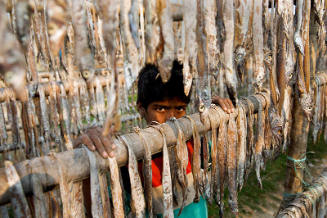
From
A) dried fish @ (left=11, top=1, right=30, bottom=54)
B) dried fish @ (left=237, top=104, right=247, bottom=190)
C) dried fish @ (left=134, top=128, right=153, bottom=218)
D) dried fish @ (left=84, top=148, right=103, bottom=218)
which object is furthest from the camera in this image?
dried fish @ (left=237, top=104, right=247, bottom=190)

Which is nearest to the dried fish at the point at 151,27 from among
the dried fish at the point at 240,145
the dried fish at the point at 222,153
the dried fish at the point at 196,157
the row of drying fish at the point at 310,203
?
the dried fish at the point at 196,157

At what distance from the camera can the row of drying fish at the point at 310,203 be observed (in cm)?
148

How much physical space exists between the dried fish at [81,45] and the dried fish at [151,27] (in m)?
0.12

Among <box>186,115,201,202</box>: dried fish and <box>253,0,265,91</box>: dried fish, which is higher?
<box>253,0,265,91</box>: dried fish

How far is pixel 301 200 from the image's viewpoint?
158 centimetres

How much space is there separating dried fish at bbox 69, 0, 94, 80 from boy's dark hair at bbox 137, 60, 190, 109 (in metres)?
0.84

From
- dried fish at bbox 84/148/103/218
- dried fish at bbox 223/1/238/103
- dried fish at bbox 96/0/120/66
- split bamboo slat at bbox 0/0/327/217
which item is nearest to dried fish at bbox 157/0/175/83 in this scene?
split bamboo slat at bbox 0/0/327/217

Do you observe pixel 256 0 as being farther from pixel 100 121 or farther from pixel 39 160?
pixel 100 121

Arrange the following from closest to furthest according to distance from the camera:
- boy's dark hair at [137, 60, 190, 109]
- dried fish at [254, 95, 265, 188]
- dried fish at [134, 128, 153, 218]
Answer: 1. dried fish at [134, 128, 153, 218]
2. dried fish at [254, 95, 265, 188]
3. boy's dark hair at [137, 60, 190, 109]

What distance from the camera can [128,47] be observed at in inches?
17.1

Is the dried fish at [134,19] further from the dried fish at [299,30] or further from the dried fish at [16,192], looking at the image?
the dried fish at [299,30]

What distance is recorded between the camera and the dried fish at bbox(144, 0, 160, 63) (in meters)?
0.45

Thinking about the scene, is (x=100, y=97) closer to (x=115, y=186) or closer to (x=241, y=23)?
(x=115, y=186)

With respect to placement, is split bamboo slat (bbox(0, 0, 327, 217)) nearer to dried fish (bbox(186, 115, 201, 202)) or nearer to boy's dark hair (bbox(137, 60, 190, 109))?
dried fish (bbox(186, 115, 201, 202))
